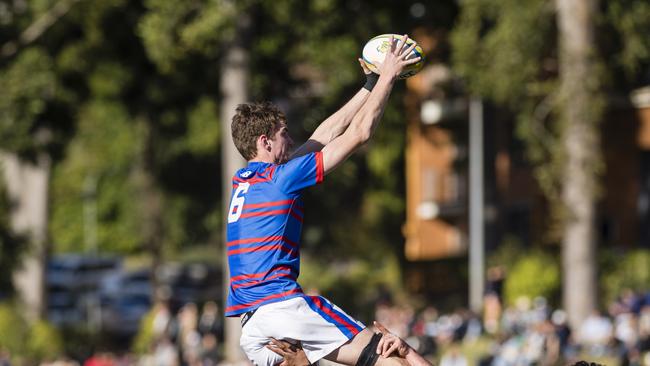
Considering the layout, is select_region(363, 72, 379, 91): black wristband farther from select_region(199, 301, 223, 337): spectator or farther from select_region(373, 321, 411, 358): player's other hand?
select_region(199, 301, 223, 337): spectator

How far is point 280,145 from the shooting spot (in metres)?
7.95

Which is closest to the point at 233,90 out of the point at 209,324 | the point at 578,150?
the point at 209,324

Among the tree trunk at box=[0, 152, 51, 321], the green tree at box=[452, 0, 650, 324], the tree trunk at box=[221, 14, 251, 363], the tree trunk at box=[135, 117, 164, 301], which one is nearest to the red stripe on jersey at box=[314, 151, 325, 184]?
the green tree at box=[452, 0, 650, 324]

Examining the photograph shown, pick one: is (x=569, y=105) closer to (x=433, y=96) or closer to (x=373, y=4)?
(x=373, y=4)

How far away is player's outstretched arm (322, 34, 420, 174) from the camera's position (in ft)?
25.0

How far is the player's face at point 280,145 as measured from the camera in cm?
791

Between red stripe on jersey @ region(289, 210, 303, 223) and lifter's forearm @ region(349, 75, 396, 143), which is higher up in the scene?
lifter's forearm @ region(349, 75, 396, 143)

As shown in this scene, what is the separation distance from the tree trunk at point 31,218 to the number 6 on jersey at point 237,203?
26296 millimetres

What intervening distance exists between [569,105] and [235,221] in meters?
18.1

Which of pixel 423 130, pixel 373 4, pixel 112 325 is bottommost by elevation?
pixel 112 325

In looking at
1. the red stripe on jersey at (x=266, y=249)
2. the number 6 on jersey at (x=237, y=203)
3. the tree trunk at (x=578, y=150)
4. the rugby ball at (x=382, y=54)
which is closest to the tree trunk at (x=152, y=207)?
the tree trunk at (x=578, y=150)

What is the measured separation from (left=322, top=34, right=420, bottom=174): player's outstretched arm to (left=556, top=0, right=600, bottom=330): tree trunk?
1740 cm

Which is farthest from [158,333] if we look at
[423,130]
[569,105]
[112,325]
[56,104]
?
[423,130]

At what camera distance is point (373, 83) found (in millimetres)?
8461
